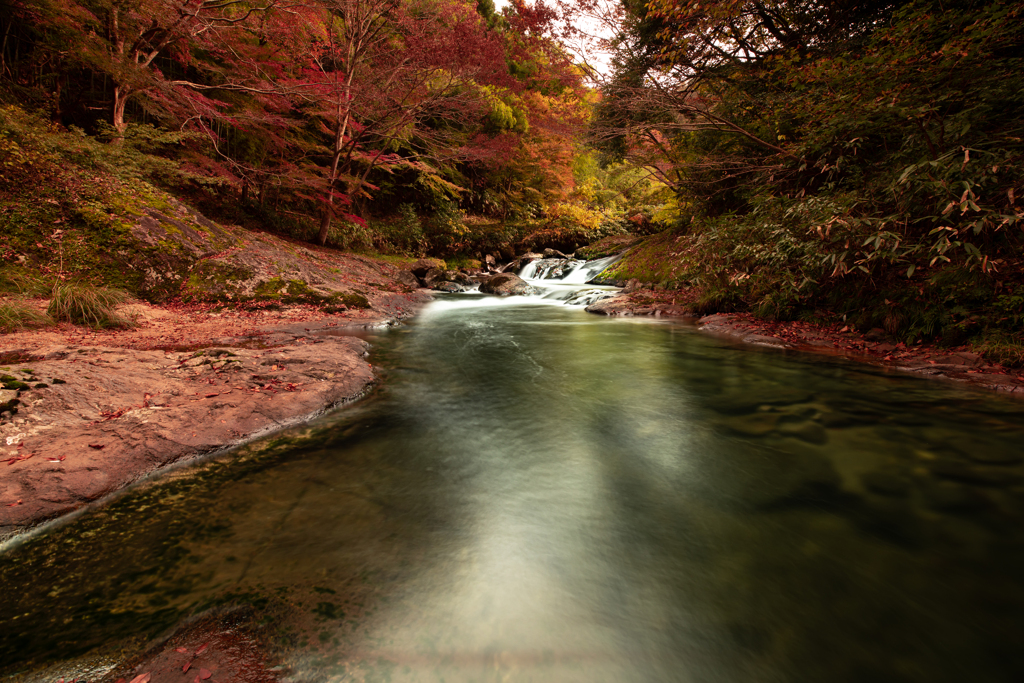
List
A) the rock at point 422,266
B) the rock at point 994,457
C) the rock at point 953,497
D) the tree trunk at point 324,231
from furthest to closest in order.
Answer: the rock at point 422,266, the tree trunk at point 324,231, the rock at point 994,457, the rock at point 953,497

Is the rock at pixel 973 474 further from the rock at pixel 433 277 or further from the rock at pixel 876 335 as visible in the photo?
the rock at pixel 433 277

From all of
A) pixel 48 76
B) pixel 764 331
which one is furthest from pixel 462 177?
pixel 764 331

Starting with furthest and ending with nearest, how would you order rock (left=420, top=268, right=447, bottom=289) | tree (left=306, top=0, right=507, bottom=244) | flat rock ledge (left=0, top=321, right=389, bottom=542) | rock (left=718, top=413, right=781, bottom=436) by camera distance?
rock (left=420, top=268, right=447, bottom=289) → tree (left=306, top=0, right=507, bottom=244) → rock (left=718, top=413, right=781, bottom=436) → flat rock ledge (left=0, top=321, right=389, bottom=542)

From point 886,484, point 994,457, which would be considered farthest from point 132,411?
point 994,457

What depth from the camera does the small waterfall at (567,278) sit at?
41.2ft

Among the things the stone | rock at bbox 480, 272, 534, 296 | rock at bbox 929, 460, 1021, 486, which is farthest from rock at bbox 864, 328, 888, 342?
rock at bbox 480, 272, 534, 296

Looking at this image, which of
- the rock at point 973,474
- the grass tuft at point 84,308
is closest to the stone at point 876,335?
the rock at point 973,474

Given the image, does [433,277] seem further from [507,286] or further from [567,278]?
[567,278]

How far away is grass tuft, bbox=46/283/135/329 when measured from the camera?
4988mm

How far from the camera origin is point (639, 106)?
29.7ft

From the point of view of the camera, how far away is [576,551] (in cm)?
230

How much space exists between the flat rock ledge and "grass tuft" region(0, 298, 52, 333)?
4.20 feet

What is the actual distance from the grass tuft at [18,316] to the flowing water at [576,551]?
12.2 ft

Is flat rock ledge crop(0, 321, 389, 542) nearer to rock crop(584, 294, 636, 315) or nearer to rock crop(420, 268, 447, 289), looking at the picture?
rock crop(584, 294, 636, 315)
